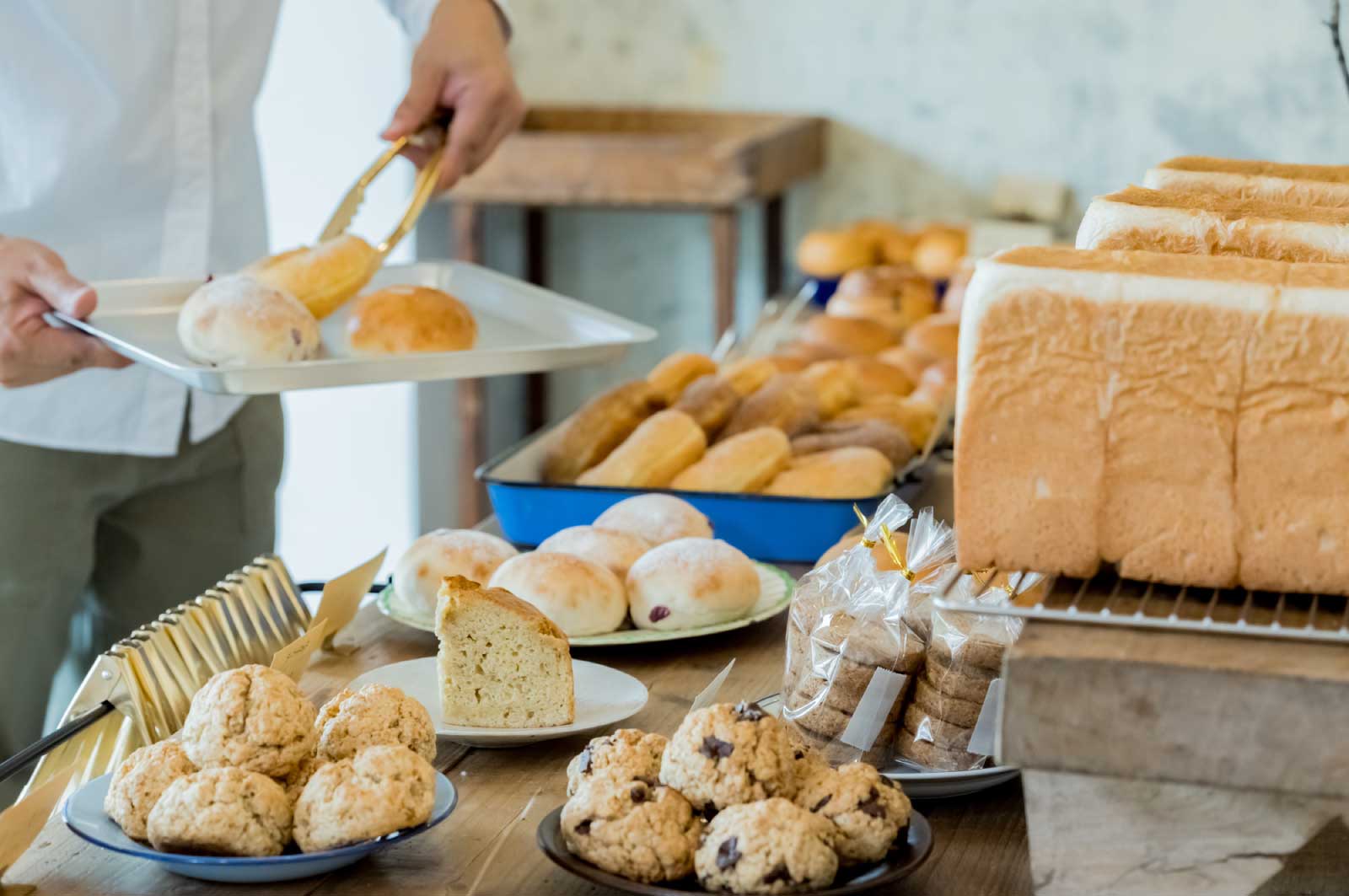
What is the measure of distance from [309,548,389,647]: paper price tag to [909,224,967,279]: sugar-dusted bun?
214 centimetres

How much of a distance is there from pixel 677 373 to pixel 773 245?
7.37 ft

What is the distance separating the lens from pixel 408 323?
67.1 inches

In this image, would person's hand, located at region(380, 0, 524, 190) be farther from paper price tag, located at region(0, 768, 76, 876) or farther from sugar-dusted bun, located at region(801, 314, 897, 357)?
paper price tag, located at region(0, 768, 76, 876)

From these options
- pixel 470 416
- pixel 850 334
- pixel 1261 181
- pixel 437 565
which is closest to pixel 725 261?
pixel 470 416

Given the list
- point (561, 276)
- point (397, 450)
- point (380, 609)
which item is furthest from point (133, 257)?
point (561, 276)

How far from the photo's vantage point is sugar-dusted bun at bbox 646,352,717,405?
2.06 m

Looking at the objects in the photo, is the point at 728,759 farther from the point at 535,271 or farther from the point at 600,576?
the point at 535,271

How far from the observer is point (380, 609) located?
4.96 ft

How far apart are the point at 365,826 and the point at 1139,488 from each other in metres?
0.50

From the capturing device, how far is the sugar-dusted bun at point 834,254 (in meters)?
3.54

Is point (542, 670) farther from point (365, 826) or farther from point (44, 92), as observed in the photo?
point (44, 92)

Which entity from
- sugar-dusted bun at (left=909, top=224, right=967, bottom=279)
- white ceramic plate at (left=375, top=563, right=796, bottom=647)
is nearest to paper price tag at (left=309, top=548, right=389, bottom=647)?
white ceramic plate at (left=375, top=563, right=796, bottom=647)

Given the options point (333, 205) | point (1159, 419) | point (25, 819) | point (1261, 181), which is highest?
point (1261, 181)

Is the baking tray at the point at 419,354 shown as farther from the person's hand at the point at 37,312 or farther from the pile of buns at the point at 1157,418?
the pile of buns at the point at 1157,418
